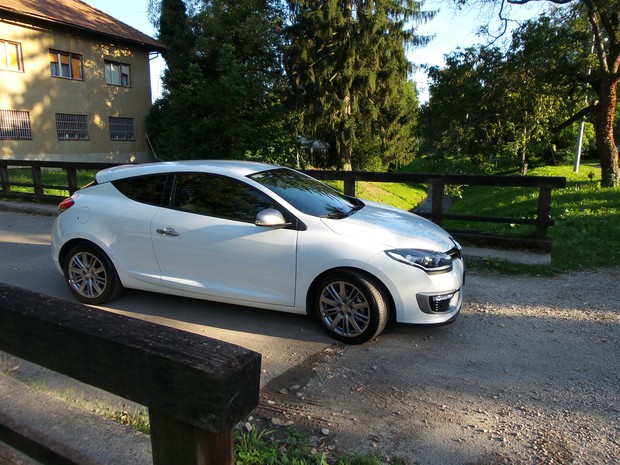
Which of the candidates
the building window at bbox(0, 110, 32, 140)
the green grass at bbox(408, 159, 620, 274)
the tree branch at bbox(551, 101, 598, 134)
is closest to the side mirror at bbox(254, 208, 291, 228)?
the green grass at bbox(408, 159, 620, 274)

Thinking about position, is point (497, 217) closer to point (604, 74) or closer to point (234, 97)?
point (604, 74)

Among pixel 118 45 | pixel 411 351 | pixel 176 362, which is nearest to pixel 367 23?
pixel 118 45

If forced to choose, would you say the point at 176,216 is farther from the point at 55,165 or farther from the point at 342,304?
the point at 55,165

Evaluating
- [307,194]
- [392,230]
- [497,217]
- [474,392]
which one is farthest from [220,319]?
A: [497,217]

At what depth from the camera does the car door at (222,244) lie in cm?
452

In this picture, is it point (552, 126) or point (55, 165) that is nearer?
point (55, 165)

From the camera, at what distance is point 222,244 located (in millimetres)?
4664

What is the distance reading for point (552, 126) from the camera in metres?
16.5

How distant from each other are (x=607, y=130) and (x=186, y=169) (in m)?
15.4

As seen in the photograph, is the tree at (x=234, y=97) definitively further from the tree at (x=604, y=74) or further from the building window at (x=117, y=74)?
the tree at (x=604, y=74)

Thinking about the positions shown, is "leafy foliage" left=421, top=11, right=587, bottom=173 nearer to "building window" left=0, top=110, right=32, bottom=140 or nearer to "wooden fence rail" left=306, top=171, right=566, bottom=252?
"wooden fence rail" left=306, top=171, right=566, bottom=252

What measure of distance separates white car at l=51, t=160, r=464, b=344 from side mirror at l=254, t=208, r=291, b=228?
0.4 inches

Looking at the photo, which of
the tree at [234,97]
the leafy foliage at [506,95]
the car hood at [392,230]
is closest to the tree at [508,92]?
the leafy foliage at [506,95]

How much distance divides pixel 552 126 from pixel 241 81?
51.0 feet
